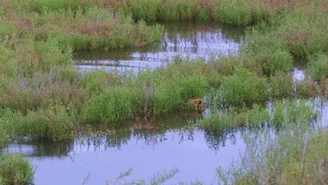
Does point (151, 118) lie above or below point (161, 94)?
below

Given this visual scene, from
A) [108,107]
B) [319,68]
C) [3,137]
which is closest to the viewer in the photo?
[3,137]

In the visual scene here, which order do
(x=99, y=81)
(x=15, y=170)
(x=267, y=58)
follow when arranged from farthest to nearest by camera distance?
(x=267, y=58), (x=99, y=81), (x=15, y=170)

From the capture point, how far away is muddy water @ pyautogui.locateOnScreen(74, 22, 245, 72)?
46.2 feet

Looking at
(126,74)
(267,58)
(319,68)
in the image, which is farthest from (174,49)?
(319,68)

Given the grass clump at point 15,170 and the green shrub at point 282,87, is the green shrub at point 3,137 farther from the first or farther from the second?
the green shrub at point 282,87

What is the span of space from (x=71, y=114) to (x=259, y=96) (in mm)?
3260

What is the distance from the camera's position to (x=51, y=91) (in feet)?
35.9

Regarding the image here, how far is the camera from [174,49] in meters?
15.5

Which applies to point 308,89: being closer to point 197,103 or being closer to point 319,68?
point 319,68

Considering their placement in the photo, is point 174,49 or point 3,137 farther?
point 174,49

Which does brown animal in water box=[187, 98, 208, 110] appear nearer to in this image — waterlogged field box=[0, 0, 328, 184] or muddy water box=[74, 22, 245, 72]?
waterlogged field box=[0, 0, 328, 184]

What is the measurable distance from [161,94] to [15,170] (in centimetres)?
319

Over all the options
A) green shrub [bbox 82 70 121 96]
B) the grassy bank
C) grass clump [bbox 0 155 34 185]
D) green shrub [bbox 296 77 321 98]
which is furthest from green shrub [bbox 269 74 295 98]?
grass clump [bbox 0 155 34 185]

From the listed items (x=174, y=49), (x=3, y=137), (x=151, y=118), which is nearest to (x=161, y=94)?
(x=151, y=118)
